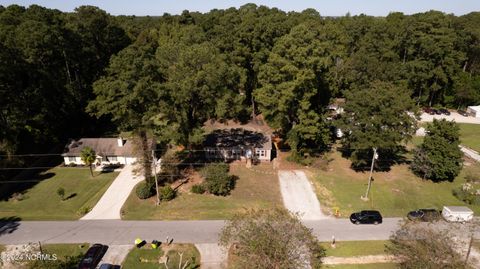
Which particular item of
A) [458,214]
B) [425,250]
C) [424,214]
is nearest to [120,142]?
[424,214]

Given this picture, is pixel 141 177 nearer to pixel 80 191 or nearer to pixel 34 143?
pixel 80 191

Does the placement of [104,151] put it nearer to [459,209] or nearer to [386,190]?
[386,190]

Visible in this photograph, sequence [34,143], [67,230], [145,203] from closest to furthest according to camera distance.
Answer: [67,230], [145,203], [34,143]

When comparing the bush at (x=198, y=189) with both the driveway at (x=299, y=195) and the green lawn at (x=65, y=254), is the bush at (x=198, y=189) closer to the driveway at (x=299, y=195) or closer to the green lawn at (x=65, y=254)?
the driveway at (x=299, y=195)

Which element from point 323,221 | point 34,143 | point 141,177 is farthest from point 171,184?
point 34,143

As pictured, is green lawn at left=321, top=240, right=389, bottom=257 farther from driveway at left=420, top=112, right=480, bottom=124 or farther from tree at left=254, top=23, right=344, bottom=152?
driveway at left=420, top=112, right=480, bottom=124
